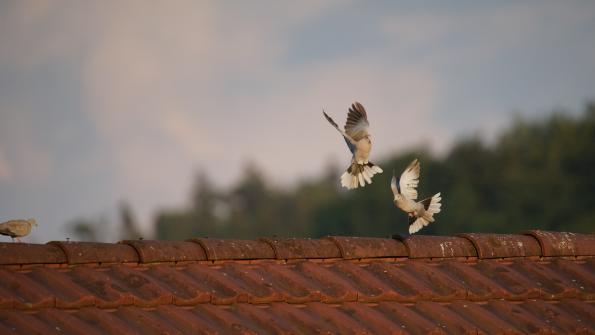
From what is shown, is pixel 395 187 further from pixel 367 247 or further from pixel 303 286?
pixel 303 286

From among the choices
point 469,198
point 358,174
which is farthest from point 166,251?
point 469,198

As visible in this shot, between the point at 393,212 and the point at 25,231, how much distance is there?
7328 cm

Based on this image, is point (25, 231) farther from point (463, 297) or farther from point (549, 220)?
point (549, 220)

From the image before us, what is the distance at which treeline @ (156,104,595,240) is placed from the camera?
79875 mm

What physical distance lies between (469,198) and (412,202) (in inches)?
2932

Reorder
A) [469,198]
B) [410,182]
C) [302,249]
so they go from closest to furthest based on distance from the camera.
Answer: [302,249]
[410,182]
[469,198]

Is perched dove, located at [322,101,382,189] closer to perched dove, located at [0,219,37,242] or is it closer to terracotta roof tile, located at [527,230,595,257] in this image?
terracotta roof tile, located at [527,230,595,257]

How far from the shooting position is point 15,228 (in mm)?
8422

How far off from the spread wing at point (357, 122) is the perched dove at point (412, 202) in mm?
1249

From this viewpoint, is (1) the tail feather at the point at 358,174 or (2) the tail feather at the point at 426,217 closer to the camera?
(2) the tail feather at the point at 426,217

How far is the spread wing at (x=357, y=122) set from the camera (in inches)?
410

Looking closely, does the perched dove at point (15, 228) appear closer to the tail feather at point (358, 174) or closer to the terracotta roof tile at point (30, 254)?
the terracotta roof tile at point (30, 254)

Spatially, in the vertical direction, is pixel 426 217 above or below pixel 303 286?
above

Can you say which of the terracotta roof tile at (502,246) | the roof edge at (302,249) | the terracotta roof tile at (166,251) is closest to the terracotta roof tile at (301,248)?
the roof edge at (302,249)
